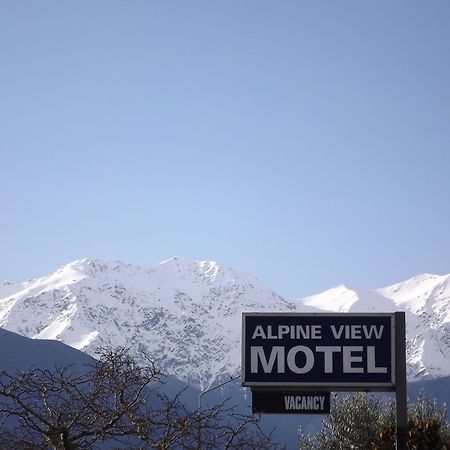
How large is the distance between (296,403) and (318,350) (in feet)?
2.49

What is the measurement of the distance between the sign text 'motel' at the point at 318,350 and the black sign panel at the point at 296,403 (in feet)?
0.51

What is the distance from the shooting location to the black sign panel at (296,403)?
13102 millimetres

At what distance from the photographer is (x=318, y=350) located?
1300 centimetres

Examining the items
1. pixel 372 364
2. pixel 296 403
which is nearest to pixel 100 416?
pixel 296 403

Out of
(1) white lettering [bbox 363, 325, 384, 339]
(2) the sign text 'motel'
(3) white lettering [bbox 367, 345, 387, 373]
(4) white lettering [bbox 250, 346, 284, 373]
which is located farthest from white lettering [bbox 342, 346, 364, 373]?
(4) white lettering [bbox 250, 346, 284, 373]

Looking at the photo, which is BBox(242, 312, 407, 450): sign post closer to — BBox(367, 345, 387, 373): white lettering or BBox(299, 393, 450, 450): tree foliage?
→ BBox(367, 345, 387, 373): white lettering

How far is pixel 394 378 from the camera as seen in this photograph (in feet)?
42.2

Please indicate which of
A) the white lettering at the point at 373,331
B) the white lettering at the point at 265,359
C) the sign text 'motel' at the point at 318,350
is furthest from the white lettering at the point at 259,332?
the white lettering at the point at 373,331

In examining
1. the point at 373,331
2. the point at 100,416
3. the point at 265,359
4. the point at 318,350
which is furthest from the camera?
the point at 265,359

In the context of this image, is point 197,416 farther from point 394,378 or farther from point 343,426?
point 343,426

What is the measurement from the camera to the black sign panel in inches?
516

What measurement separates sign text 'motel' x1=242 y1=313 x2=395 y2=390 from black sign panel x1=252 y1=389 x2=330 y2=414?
0.51 feet

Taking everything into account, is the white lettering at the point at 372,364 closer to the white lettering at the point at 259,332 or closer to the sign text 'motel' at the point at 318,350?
the sign text 'motel' at the point at 318,350

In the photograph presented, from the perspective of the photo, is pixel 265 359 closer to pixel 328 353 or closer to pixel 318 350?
pixel 318 350
